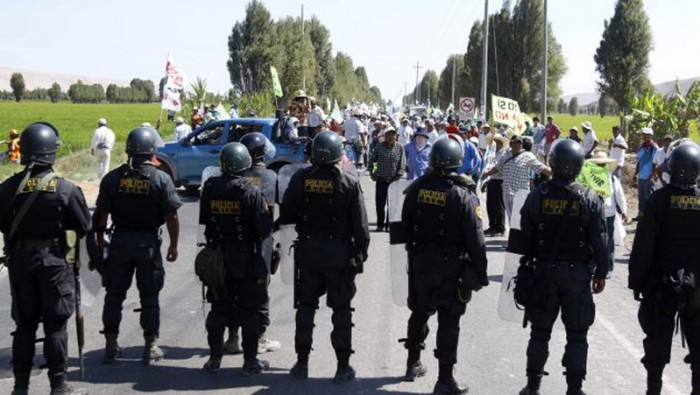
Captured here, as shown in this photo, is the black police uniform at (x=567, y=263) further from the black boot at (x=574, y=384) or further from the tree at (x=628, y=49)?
the tree at (x=628, y=49)

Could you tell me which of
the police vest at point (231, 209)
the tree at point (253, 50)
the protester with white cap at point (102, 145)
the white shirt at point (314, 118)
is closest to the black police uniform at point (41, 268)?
the police vest at point (231, 209)

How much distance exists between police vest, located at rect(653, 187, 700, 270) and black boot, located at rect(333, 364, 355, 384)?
238 centimetres

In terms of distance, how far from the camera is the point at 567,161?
5.48 meters

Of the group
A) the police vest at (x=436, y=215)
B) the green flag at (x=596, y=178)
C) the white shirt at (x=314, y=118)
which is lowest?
the police vest at (x=436, y=215)

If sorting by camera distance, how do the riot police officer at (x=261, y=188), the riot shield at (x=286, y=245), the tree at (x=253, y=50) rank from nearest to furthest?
1. the riot police officer at (x=261, y=188)
2. the riot shield at (x=286, y=245)
3. the tree at (x=253, y=50)

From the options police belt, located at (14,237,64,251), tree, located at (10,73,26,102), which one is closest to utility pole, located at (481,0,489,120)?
police belt, located at (14,237,64,251)

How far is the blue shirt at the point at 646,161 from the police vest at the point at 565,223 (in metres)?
9.12

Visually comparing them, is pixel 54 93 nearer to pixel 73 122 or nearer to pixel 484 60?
pixel 73 122

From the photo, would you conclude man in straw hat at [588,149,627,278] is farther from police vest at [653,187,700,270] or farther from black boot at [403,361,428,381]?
black boot at [403,361,428,381]

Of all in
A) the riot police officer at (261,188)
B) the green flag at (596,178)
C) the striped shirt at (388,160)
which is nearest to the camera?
the riot police officer at (261,188)

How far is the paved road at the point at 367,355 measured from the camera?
582 cm

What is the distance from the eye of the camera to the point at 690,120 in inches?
994

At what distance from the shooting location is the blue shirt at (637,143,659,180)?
1382cm

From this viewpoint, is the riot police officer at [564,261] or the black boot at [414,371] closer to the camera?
the riot police officer at [564,261]
